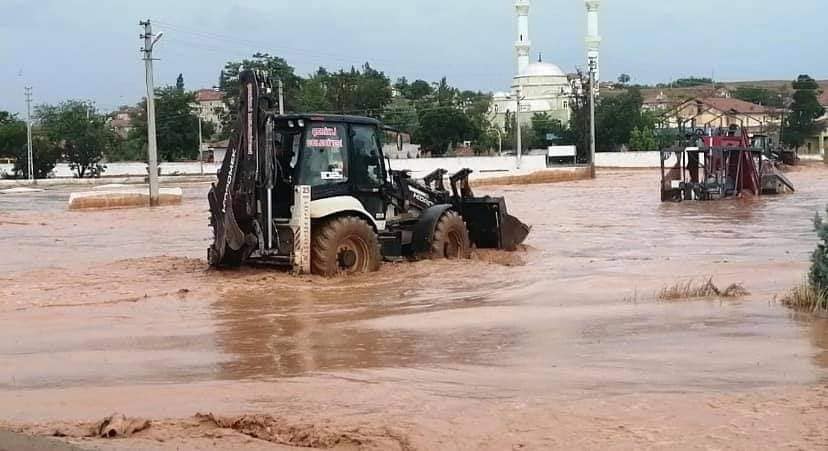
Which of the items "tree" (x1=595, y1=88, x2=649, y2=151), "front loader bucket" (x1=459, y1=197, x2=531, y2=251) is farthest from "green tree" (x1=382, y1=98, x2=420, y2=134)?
"front loader bucket" (x1=459, y1=197, x2=531, y2=251)

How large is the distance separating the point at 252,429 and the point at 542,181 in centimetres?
5150

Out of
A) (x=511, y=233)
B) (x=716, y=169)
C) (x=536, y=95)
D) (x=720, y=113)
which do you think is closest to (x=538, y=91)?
(x=536, y=95)

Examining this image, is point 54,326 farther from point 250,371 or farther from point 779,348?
point 779,348

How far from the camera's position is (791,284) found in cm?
1289

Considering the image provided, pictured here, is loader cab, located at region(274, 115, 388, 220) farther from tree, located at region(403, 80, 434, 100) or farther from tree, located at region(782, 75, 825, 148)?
tree, located at region(403, 80, 434, 100)

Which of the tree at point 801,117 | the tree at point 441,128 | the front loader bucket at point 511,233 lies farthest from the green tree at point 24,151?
the front loader bucket at point 511,233

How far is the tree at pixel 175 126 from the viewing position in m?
102

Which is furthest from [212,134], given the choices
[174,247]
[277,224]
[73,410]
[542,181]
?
[73,410]

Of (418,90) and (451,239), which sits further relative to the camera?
(418,90)

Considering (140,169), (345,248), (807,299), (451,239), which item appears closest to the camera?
(807,299)

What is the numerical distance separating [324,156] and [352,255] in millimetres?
1493

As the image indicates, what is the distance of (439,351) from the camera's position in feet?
29.9

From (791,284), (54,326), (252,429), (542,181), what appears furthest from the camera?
(542,181)

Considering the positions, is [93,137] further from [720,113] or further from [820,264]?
[820,264]
